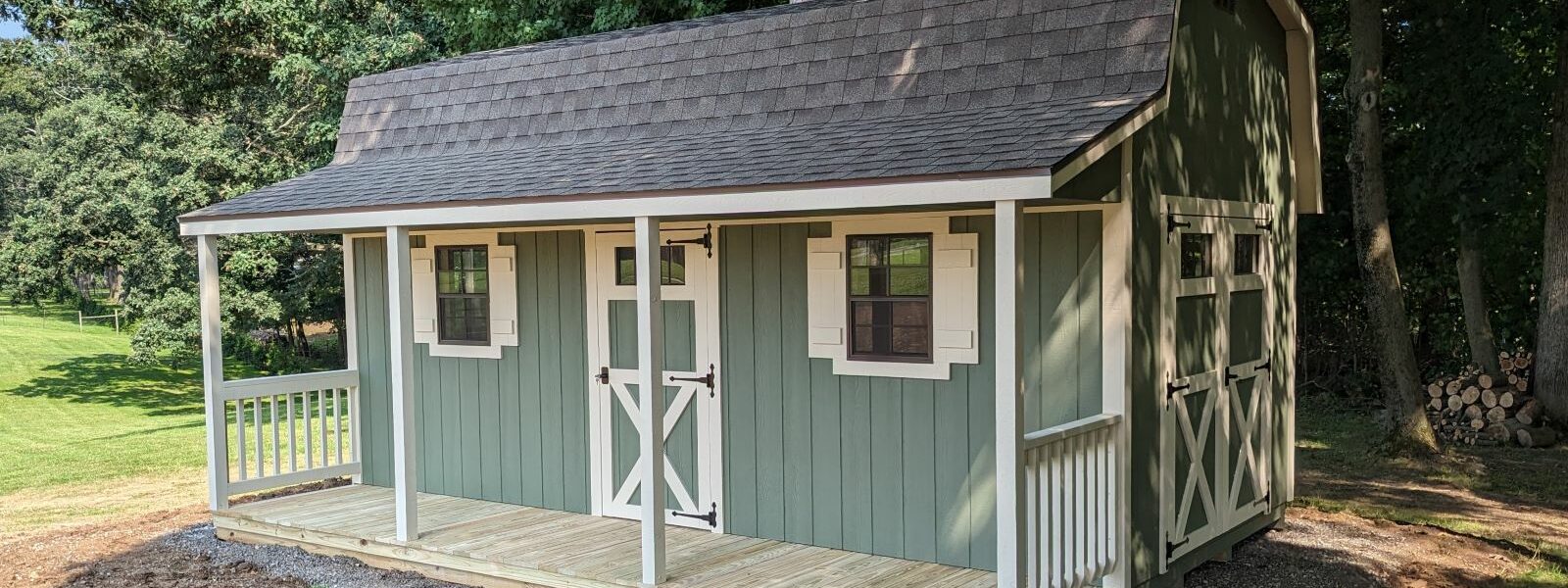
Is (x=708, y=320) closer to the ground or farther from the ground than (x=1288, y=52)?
closer to the ground

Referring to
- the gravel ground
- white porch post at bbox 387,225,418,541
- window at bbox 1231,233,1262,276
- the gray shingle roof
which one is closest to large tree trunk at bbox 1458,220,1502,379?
window at bbox 1231,233,1262,276

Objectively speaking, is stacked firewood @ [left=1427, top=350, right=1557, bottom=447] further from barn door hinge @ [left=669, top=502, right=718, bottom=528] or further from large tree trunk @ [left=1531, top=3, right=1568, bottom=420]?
barn door hinge @ [left=669, top=502, right=718, bottom=528]

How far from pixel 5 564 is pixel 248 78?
433 inches

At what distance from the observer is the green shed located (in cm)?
581

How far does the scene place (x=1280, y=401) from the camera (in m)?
8.01

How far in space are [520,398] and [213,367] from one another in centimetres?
201

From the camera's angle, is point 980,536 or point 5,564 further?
point 5,564

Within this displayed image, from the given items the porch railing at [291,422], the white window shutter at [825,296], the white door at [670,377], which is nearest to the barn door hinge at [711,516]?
the white door at [670,377]

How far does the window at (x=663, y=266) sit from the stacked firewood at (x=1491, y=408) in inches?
346

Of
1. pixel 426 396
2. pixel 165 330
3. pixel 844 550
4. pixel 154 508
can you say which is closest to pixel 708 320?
pixel 844 550

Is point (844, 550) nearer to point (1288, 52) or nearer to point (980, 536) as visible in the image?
point (980, 536)

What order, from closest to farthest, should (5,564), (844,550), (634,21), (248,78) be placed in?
(844,550)
(5,564)
(634,21)
(248,78)

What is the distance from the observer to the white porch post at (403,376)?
700cm

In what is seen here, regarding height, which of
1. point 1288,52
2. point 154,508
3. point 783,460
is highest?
point 1288,52
